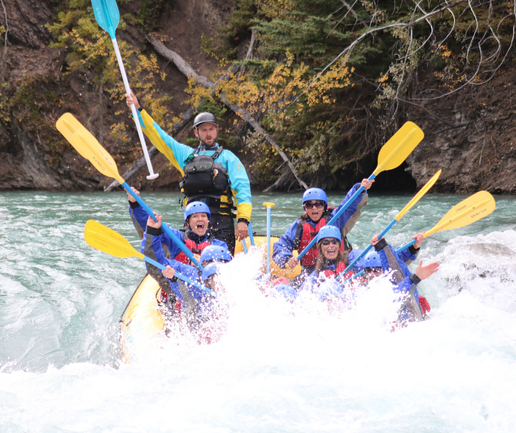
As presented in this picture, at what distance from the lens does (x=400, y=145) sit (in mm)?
4152

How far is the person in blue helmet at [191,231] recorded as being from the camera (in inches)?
137

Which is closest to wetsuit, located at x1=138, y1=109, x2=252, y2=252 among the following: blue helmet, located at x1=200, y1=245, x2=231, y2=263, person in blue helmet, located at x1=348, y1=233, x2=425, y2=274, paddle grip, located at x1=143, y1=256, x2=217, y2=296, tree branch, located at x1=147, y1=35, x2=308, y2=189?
blue helmet, located at x1=200, y1=245, x2=231, y2=263

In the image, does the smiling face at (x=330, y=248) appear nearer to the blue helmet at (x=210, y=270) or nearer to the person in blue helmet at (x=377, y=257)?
the person in blue helmet at (x=377, y=257)

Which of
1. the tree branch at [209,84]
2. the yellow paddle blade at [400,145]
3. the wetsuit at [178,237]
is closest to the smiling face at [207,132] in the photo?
the wetsuit at [178,237]

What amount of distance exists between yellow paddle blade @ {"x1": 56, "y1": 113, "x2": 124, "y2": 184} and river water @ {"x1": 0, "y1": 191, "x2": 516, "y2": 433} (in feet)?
3.74

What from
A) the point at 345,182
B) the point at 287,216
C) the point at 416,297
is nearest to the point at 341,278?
→ the point at 416,297

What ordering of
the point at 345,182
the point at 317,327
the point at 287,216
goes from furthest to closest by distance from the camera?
the point at 345,182
the point at 287,216
the point at 317,327

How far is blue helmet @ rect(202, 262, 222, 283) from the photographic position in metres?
3.16

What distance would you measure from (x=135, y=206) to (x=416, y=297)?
78.8 inches

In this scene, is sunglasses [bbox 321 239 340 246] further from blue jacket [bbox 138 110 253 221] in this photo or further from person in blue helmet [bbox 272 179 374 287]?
A: blue jacket [bbox 138 110 253 221]

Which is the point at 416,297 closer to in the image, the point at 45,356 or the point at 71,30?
the point at 45,356

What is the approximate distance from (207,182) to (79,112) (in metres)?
11.4

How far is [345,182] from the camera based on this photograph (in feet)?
40.5

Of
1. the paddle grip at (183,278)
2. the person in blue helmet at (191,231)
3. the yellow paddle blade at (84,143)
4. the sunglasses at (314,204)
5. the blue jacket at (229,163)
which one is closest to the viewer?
the paddle grip at (183,278)
